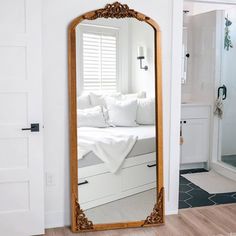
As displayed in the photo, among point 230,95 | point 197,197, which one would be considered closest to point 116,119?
A: point 197,197

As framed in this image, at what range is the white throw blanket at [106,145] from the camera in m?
3.22

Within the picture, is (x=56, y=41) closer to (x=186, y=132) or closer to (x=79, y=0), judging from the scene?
(x=79, y=0)

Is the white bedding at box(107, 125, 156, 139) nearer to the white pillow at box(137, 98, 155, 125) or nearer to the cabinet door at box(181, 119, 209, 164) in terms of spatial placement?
the white pillow at box(137, 98, 155, 125)

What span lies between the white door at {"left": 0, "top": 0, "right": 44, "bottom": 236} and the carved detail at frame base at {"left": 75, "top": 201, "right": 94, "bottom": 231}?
1.02ft

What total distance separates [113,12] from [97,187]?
1523 mm

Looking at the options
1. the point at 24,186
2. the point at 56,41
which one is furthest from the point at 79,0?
the point at 24,186

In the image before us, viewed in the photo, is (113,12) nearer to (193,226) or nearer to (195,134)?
(193,226)

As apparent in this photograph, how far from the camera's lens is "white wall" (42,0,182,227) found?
10.2 feet

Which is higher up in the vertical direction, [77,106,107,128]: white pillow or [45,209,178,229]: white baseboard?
[77,106,107,128]: white pillow

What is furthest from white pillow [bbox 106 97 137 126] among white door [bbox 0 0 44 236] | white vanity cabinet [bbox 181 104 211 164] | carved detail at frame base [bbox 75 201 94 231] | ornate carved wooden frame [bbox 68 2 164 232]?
white vanity cabinet [bbox 181 104 211 164]

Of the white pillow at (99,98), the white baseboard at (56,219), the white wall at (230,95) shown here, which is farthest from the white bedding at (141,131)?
the white wall at (230,95)

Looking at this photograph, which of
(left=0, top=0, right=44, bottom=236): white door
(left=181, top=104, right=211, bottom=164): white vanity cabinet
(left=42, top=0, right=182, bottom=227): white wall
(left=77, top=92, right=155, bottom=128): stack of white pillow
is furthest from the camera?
(left=181, top=104, right=211, bottom=164): white vanity cabinet

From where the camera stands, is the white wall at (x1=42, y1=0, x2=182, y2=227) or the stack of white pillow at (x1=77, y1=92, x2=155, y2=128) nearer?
the white wall at (x1=42, y1=0, x2=182, y2=227)

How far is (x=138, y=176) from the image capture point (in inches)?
132
